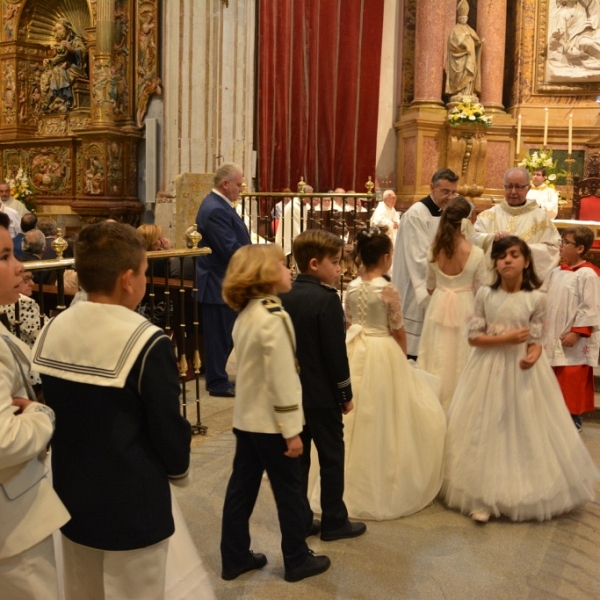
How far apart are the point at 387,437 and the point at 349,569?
2.28 feet

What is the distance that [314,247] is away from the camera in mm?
3014

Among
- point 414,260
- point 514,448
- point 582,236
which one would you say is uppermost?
point 582,236

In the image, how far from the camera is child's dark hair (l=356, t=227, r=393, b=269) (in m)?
3.43

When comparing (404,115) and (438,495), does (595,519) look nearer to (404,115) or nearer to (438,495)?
(438,495)

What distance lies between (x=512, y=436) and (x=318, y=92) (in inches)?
313

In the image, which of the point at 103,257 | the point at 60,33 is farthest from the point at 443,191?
the point at 60,33

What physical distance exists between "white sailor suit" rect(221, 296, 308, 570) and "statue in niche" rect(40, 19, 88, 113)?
1055 centimetres

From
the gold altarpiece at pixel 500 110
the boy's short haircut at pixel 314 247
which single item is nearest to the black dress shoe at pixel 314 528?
the boy's short haircut at pixel 314 247

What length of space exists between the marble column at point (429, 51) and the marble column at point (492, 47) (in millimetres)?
547

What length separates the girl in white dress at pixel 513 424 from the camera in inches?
136

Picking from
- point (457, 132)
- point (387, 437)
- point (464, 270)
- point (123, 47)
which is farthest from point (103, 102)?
point (387, 437)

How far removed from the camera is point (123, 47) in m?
10.7

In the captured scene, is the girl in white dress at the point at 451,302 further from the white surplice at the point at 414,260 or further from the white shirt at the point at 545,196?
the white shirt at the point at 545,196

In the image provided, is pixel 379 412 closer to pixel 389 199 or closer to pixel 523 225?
pixel 523 225
